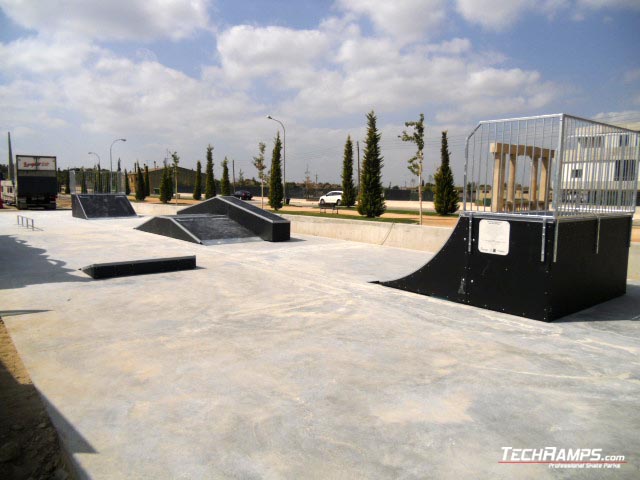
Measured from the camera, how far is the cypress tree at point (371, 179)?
26781 mm

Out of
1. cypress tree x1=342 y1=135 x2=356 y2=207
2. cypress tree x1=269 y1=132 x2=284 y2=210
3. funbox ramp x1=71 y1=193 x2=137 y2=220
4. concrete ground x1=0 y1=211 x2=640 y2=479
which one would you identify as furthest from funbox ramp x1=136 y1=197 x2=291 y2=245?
cypress tree x1=342 y1=135 x2=356 y2=207

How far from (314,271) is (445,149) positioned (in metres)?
23.3

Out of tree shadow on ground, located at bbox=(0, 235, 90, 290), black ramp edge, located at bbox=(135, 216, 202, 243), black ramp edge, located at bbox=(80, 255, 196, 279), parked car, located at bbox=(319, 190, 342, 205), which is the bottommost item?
tree shadow on ground, located at bbox=(0, 235, 90, 290)

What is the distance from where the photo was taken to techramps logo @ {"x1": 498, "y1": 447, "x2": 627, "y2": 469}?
114 inches

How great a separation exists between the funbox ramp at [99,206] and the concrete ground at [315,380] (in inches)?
722

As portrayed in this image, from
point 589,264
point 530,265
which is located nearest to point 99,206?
point 530,265

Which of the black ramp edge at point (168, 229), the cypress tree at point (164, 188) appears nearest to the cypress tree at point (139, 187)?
the cypress tree at point (164, 188)

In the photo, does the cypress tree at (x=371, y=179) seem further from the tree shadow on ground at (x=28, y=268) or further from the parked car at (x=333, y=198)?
the tree shadow on ground at (x=28, y=268)

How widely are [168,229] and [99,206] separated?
11834 mm

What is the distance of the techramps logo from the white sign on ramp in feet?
12.5

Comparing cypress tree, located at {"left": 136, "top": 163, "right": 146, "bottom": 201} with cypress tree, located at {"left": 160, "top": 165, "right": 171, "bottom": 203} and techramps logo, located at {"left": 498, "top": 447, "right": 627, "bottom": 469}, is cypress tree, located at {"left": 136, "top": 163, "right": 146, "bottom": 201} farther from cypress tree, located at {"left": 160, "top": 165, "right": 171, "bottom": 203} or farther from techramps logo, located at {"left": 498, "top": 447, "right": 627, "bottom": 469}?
techramps logo, located at {"left": 498, "top": 447, "right": 627, "bottom": 469}

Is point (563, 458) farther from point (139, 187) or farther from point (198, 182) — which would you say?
point (139, 187)

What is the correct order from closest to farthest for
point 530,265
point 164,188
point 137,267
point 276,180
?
point 530,265
point 137,267
point 276,180
point 164,188

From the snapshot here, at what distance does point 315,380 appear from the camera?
4.10 m
